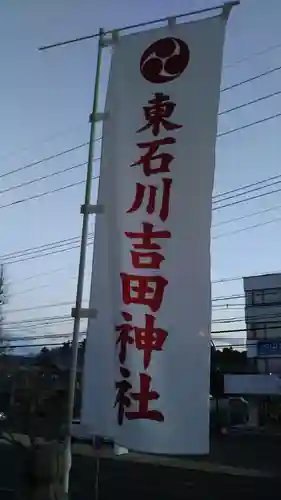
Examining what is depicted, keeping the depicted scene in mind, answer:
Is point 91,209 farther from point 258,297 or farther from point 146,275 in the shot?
point 258,297

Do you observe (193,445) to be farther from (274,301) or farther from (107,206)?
(274,301)

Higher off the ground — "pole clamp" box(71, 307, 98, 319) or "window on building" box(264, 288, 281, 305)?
"window on building" box(264, 288, 281, 305)

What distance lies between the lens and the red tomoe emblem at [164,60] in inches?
193

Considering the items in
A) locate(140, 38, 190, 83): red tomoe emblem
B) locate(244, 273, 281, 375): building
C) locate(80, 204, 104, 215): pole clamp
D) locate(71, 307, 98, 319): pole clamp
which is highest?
locate(244, 273, 281, 375): building

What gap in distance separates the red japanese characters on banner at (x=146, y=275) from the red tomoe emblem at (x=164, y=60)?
169 millimetres

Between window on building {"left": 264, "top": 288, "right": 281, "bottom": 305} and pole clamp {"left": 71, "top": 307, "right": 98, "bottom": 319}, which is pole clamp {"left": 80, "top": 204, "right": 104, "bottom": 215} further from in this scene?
window on building {"left": 264, "top": 288, "right": 281, "bottom": 305}

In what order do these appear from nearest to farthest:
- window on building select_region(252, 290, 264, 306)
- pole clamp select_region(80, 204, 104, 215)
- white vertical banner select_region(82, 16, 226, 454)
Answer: white vertical banner select_region(82, 16, 226, 454)
pole clamp select_region(80, 204, 104, 215)
window on building select_region(252, 290, 264, 306)

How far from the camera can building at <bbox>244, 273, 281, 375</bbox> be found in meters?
35.5

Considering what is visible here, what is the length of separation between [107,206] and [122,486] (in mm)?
10870

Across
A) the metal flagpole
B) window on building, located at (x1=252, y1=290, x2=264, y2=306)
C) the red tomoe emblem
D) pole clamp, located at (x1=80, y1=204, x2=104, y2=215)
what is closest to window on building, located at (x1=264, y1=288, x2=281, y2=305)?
window on building, located at (x1=252, y1=290, x2=264, y2=306)

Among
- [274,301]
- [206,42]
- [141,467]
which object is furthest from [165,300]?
[274,301]

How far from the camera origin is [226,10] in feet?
16.2

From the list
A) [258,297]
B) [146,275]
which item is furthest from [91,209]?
[258,297]

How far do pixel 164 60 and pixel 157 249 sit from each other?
5.04 ft
